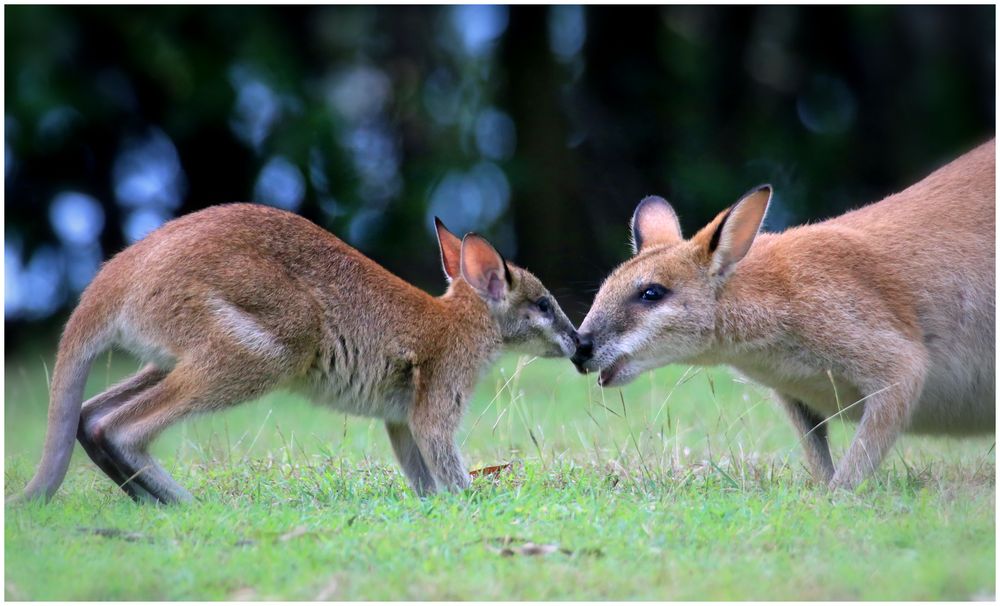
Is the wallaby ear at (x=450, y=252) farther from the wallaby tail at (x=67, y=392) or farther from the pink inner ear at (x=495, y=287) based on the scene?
the wallaby tail at (x=67, y=392)

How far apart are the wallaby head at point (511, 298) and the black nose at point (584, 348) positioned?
372mm

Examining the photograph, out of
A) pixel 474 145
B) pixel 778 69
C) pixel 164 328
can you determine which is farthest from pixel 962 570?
pixel 778 69

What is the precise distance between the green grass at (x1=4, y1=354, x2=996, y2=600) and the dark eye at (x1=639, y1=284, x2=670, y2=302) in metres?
0.73

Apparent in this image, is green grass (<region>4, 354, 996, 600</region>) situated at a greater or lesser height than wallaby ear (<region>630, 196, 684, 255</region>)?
Result: lesser

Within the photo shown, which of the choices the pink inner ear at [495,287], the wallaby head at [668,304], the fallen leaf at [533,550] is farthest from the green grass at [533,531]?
the pink inner ear at [495,287]

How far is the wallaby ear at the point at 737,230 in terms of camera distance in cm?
599

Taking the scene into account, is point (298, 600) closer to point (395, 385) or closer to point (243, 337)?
point (243, 337)

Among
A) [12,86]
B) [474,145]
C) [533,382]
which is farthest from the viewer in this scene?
[474,145]

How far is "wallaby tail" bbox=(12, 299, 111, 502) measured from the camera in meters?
5.52

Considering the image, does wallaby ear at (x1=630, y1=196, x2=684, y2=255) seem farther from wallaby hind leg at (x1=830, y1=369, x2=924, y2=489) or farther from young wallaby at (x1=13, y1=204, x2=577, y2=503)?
wallaby hind leg at (x1=830, y1=369, x2=924, y2=489)

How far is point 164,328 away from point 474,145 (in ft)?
29.7

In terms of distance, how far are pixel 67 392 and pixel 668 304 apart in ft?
9.37

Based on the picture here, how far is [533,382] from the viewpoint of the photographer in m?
10.4

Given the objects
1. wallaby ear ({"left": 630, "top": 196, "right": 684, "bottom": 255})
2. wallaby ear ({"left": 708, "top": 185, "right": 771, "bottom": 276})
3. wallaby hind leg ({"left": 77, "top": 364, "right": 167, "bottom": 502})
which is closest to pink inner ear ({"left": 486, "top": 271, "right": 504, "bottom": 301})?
wallaby ear ({"left": 630, "top": 196, "right": 684, "bottom": 255})
